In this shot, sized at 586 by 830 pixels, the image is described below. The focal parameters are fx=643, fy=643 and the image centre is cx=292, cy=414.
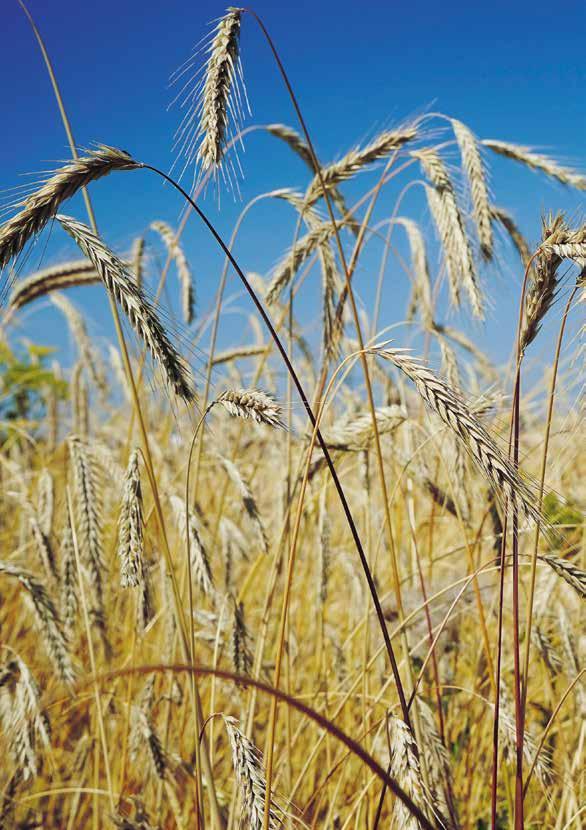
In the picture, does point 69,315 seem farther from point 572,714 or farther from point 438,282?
point 572,714

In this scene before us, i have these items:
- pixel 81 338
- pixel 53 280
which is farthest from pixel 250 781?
pixel 81 338

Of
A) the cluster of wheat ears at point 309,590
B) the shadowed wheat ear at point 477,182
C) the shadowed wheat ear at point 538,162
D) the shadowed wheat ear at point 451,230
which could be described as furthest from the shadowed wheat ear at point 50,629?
the shadowed wheat ear at point 538,162

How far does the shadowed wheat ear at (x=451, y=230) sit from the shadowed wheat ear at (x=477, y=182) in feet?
0.52

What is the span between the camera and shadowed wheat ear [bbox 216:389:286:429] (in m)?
1.04

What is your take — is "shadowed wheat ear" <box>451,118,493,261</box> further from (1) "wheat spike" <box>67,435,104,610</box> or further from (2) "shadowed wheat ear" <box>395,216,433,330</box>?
(1) "wheat spike" <box>67,435,104,610</box>

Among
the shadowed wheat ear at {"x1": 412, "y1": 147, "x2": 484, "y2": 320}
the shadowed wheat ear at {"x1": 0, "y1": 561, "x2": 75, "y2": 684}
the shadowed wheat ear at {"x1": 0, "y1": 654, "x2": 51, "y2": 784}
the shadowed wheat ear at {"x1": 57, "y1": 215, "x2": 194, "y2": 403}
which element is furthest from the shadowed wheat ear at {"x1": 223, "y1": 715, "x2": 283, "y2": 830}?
the shadowed wheat ear at {"x1": 412, "y1": 147, "x2": 484, "y2": 320}

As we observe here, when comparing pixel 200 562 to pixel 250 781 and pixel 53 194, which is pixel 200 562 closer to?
pixel 250 781

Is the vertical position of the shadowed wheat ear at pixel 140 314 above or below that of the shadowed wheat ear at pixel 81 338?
below

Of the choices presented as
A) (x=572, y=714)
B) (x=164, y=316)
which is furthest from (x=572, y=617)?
(x=164, y=316)

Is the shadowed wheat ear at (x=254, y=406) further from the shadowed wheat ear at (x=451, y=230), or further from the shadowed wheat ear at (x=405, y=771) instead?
the shadowed wheat ear at (x=451, y=230)

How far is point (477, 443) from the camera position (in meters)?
0.95

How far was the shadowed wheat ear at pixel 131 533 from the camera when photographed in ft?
4.05

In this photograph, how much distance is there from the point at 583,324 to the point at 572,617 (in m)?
1.72

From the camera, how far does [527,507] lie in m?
0.91
